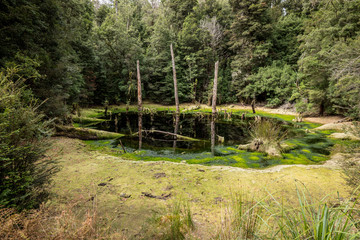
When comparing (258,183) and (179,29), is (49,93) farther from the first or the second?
(179,29)

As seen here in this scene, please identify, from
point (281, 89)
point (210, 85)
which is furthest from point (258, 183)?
point (210, 85)

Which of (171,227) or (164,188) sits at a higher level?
(171,227)

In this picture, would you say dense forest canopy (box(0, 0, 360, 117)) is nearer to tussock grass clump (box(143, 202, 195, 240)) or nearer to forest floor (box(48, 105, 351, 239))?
forest floor (box(48, 105, 351, 239))

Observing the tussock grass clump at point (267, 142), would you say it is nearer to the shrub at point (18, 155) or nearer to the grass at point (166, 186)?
the grass at point (166, 186)

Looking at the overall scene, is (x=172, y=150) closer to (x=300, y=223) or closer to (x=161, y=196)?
(x=161, y=196)

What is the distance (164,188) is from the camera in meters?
2.82

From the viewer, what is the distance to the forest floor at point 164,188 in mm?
1977

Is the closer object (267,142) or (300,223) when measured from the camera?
(300,223)

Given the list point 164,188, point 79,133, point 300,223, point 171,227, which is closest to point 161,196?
point 164,188

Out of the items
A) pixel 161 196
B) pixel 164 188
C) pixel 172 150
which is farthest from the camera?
pixel 172 150

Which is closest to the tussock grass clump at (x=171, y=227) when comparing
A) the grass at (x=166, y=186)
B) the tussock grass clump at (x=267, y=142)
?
the grass at (x=166, y=186)

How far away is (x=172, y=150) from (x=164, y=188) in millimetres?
3042

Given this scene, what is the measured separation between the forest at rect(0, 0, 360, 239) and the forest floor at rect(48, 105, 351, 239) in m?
0.03

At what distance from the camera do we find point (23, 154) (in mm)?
1588
